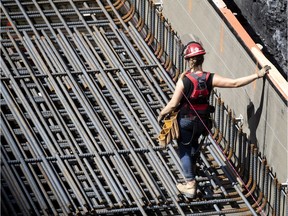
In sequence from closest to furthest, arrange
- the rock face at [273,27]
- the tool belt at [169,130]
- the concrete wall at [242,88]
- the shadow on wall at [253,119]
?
the tool belt at [169,130], the concrete wall at [242,88], the shadow on wall at [253,119], the rock face at [273,27]

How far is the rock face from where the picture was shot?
1716cm

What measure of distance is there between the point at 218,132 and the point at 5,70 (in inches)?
117

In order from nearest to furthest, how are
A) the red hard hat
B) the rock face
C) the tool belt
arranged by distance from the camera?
the red hard hat → the tool belt → the rock face

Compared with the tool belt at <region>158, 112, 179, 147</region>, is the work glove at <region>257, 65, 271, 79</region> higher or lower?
higher

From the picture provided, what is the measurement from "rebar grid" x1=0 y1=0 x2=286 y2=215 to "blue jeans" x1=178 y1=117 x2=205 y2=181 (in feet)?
0.90

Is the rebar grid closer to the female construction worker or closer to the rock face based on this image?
the female construction worker

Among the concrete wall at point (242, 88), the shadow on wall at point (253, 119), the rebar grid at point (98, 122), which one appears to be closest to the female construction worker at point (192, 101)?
the rebar grid at point (98, 122)

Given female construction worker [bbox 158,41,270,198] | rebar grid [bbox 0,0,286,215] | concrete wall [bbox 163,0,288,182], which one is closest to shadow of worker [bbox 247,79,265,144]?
concrete wall [bbox 163,0,288,182]

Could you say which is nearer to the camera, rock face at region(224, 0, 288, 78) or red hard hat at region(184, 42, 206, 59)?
red hard hat at region(184, 42, 206, 59)

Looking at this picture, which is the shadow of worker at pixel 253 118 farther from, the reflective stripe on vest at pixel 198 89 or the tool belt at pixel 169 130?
the tool belt at pixel 169 130

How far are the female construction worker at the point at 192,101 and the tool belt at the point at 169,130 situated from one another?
0.24ft

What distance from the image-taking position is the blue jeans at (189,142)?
525 inches

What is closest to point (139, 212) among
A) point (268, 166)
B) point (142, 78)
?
point (268, 166)

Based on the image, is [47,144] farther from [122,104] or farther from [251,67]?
[251,67]
